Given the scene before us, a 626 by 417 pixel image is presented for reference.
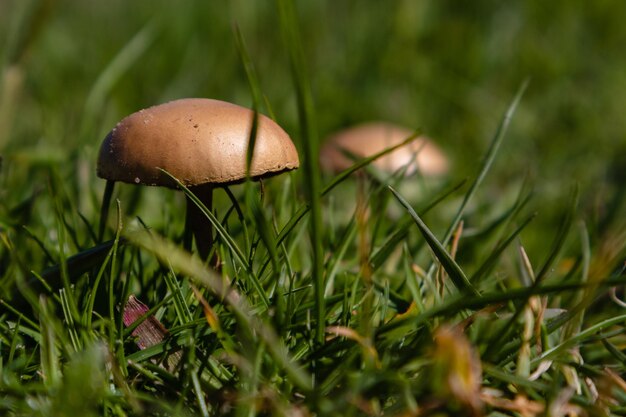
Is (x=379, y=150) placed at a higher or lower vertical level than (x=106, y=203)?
lower

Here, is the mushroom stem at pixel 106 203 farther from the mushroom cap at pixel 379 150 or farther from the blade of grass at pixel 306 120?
the mushroom cap at pixel 379 150

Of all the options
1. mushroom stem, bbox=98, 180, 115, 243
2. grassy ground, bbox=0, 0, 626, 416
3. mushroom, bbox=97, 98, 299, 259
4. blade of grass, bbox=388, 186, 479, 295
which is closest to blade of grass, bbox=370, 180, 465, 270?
grassy ground, bbox=0, 0, 626, 416

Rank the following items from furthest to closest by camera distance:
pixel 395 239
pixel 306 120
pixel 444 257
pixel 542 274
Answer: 1. pixel 395 239
2. pixel 444 257
3. pixel 542 274
4. pixel 306 120

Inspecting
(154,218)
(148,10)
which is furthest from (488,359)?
(148,10)

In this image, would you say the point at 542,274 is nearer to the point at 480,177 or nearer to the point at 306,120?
the point at 480,177

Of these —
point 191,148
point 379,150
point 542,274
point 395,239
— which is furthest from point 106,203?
point 379,150

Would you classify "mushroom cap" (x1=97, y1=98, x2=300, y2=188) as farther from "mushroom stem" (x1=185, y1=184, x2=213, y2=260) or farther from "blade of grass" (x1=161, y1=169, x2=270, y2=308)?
"mushroom stem" (x1=185, y1=184, x2=213, y2=260)

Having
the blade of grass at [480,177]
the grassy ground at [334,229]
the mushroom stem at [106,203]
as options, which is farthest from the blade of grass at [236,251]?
the blade of grass at [480,177]
